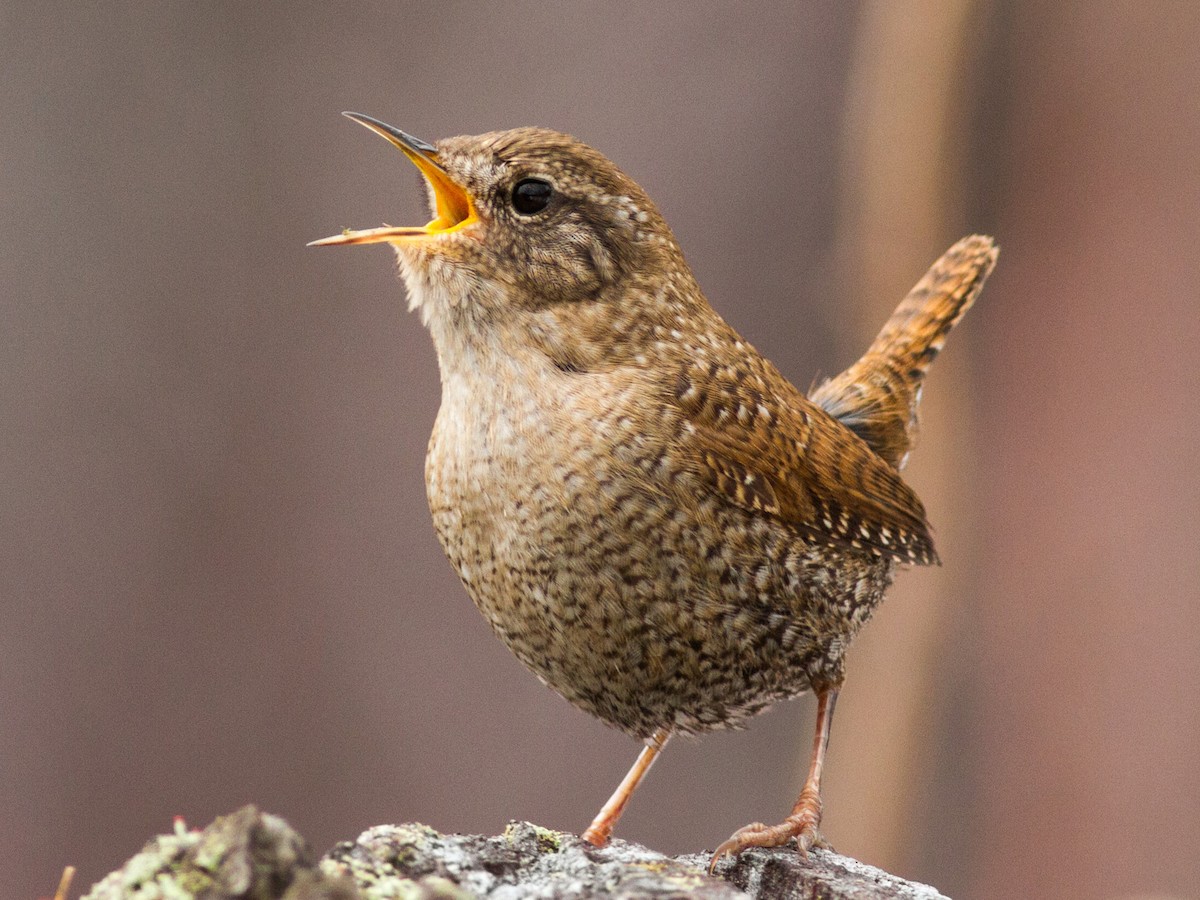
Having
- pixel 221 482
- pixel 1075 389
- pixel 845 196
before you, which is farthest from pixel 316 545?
pixel 1075 389

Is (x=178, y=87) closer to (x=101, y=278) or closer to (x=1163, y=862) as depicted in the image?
(x=101, y=278)

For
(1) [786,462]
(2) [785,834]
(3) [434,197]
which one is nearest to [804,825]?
(2) [785,834]

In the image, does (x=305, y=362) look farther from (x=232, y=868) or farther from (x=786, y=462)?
(x=232, y=868)

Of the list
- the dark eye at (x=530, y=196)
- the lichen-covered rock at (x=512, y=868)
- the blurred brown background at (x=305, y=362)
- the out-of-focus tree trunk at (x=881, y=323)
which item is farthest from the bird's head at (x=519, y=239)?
the out-of-focus tree trunk at (x=881, y=323)

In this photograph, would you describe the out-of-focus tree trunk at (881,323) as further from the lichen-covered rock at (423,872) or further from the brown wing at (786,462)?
the lichen-covered rock at (423,872)

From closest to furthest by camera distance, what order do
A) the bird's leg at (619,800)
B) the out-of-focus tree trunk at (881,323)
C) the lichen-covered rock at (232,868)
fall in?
1. the lichen-covered rock at (232,868)
2. the bird's leg at (619,800)
3. the out-of-focus tree trunk at (881,323)

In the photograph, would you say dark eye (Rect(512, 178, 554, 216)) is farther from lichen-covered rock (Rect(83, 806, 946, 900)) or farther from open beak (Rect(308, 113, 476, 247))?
lichen-covered rock (Rect(83, 806, 946, 900))

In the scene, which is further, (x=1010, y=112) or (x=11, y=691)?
(x=1010, y=112)
